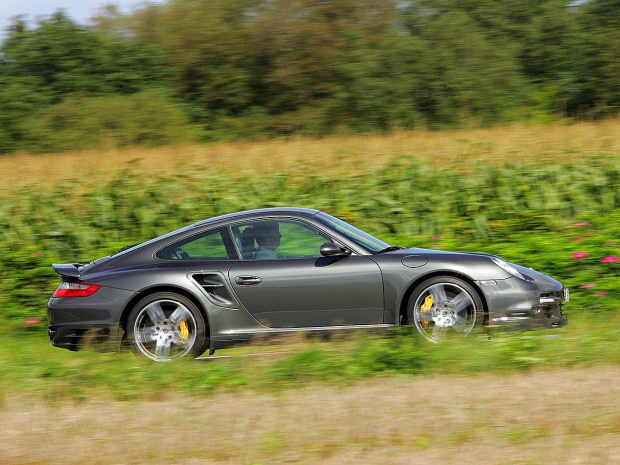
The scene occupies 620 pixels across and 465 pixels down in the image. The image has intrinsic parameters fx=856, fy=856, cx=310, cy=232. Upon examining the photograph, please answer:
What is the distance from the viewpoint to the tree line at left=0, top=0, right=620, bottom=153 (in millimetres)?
31438

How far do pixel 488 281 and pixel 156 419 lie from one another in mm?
3264

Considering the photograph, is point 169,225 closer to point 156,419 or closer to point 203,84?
point 156,419

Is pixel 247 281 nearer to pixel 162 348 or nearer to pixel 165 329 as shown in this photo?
pixel 165 329

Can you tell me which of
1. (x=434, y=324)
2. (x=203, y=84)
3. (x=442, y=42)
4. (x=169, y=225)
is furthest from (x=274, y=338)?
(x=203, y=84)

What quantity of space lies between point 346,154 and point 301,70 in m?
19.2

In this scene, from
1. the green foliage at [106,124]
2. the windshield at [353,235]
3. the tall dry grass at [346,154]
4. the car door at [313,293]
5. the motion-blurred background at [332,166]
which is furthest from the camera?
the green foliage at [106,124]

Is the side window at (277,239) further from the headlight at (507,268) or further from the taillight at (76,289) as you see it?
the headlight at (507,268)

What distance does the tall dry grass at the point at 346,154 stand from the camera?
15.3 m

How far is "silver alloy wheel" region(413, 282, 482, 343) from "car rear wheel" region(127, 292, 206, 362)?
6.11ft

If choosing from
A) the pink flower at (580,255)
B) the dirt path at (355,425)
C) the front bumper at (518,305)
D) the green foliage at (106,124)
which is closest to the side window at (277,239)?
the front bumper at (518,305)

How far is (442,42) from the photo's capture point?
33.4m

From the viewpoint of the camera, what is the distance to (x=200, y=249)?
7.54m

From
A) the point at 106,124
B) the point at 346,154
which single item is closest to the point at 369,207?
the point at 346,154

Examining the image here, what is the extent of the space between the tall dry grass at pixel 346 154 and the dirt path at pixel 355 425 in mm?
8916
